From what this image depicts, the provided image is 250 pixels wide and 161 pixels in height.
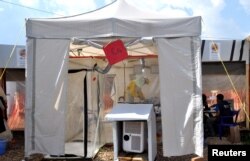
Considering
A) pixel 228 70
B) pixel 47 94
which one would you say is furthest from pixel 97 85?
pixel 228 70

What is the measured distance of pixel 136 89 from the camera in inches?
316

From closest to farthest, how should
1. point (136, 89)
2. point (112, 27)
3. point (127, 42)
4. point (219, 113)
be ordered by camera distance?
1. point (112, 27)
2. point (127, 42)
3. point (136, 89)
4. point (219, 113)

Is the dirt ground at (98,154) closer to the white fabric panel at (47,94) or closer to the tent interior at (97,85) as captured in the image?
the tent interior at (97,85)

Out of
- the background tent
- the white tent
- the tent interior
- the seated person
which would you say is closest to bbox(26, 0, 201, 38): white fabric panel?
the white tent

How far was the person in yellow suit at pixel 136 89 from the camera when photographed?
7.91m

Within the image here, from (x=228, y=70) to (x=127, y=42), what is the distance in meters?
4.31

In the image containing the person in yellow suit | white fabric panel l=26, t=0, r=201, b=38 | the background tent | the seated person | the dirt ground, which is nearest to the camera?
white fabric panel l=26, t=0, r=201, b=38

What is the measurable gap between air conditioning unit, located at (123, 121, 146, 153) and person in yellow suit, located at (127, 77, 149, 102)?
1931 millimetres

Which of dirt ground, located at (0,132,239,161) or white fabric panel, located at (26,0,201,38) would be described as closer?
white fabric panel, located at (26,0,201,38)

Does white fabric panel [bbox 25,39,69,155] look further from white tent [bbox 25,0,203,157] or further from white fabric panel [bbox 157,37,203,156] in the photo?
white fabric panel [bbox 157,37,203,156]

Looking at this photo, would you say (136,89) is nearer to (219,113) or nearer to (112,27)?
(219,113)

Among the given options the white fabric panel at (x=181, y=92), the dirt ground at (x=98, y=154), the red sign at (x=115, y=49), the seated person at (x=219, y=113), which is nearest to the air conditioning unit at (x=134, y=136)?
the white fabric panel at (x=181, y=92)

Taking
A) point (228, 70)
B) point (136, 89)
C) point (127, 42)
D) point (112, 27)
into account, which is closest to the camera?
point (112, 27)

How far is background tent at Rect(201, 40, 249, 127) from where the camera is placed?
907 cm
